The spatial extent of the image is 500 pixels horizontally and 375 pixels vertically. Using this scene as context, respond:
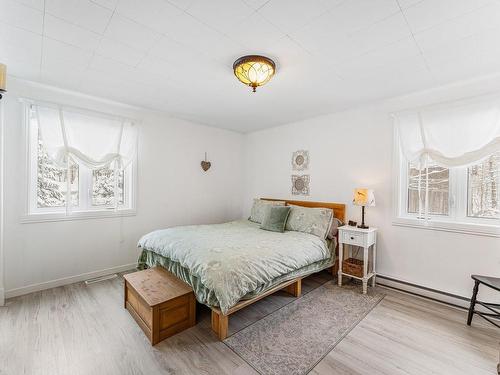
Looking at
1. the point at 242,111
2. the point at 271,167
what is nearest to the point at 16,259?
the point at 242,111

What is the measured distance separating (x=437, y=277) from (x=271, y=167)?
295 cm

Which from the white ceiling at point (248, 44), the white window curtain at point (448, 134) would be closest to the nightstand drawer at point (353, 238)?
the white window curtain at point (448, 134)

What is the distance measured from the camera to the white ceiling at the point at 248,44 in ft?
5.03

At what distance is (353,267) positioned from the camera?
9.79ft

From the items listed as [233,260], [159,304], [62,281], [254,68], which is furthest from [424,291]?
[62,281]

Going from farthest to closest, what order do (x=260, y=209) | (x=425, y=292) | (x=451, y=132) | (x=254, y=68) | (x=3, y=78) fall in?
(x=260, y=209), (x=425, y=292), (x=451, y=132), (x=254, y=68), (x=3, y=78)

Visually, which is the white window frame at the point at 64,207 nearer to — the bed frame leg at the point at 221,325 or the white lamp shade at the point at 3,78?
the white lamp shade at the point at 3,78

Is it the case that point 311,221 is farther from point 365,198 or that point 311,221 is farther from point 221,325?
point 221,325

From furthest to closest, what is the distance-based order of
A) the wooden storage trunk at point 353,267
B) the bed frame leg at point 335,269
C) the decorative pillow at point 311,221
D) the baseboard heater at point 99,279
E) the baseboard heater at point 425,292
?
the bed frame leg at point 335,269
the decorative pillow at point 311,221
the baseboard heater at point 99,279
the wooden storage trunk at point 353,267
the baseboard heater at point 425,292

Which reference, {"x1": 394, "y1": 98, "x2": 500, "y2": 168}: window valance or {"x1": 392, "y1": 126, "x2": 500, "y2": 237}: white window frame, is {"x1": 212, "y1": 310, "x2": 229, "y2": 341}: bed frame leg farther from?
{"x1": 394, "y1": 98, "x2": 500, "y2": 168}: window valance

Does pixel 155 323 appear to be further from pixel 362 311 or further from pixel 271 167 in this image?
pixel 271 167

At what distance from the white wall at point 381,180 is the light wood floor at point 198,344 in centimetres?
47

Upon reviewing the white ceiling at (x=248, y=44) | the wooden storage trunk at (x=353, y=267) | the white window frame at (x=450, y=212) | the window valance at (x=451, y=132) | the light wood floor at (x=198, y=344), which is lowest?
the light wood floor at (x=198, y=344)

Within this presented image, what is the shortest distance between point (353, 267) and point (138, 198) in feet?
10.6
